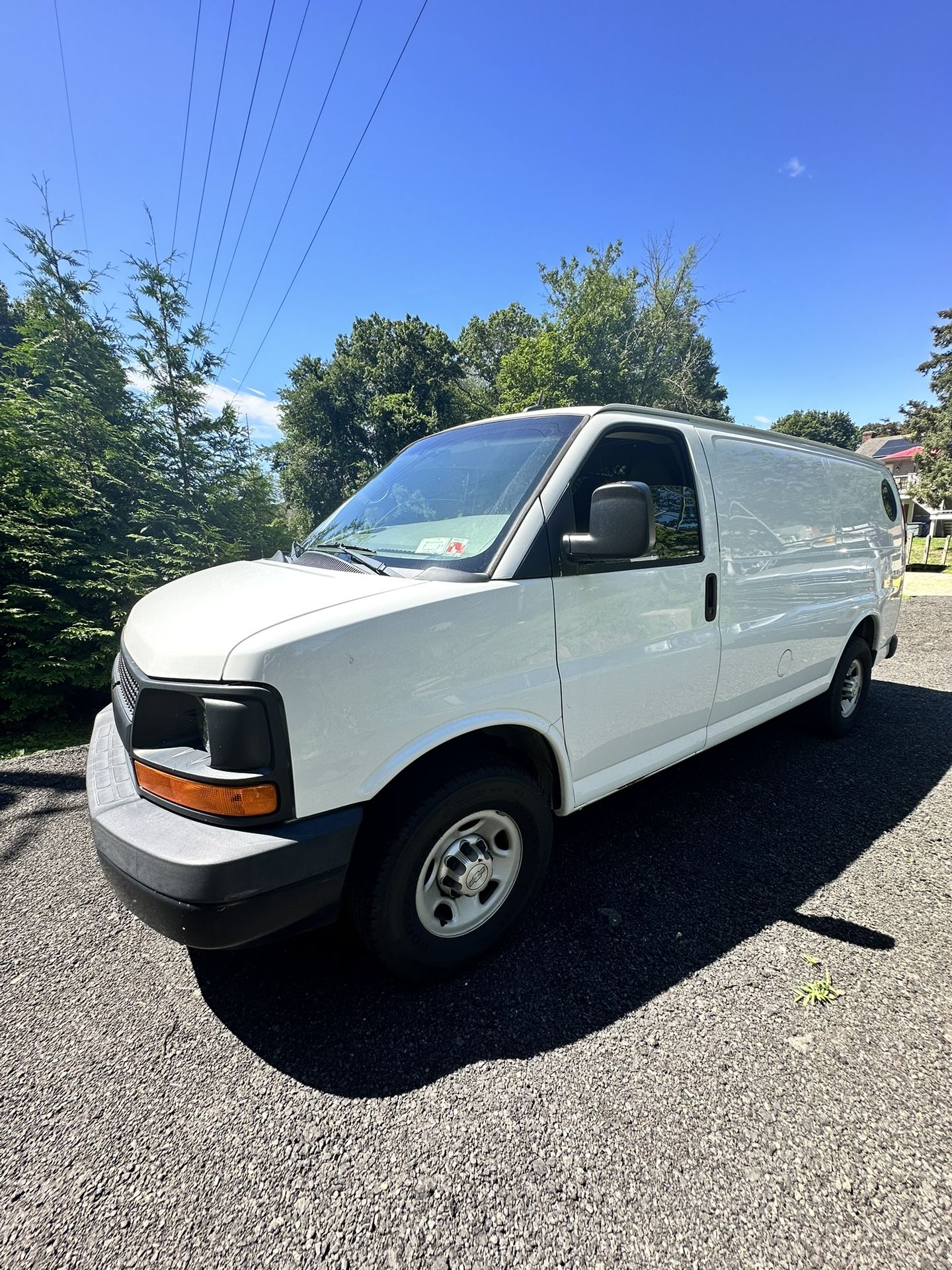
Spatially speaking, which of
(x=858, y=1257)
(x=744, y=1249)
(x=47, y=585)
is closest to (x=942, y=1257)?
(x=858, y=1257)

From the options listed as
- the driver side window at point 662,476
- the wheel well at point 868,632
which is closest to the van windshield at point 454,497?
the driver side window at point 662,476

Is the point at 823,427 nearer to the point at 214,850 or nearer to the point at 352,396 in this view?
the point at 352,396

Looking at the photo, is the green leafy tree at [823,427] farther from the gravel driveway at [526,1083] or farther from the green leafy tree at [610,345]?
the gravel driveway at [526,1083]

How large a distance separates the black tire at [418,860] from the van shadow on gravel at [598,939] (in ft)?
0.52

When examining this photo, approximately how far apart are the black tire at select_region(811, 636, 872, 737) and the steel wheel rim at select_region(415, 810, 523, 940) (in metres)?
3.24

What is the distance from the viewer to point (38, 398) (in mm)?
6711

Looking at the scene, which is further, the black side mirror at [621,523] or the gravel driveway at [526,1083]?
the black side mirror at [621,523]

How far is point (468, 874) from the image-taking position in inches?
83.4

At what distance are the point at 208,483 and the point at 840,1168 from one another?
27.9 ft

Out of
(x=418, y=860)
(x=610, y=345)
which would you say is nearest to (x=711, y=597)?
(x=418, y=860)

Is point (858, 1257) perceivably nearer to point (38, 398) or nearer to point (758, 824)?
point (758, 824)

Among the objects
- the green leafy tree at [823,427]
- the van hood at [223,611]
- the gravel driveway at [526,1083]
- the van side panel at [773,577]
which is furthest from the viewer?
the green leafy tree at [823,427]

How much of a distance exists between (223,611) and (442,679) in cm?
79

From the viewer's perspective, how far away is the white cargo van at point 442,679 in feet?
5.30
